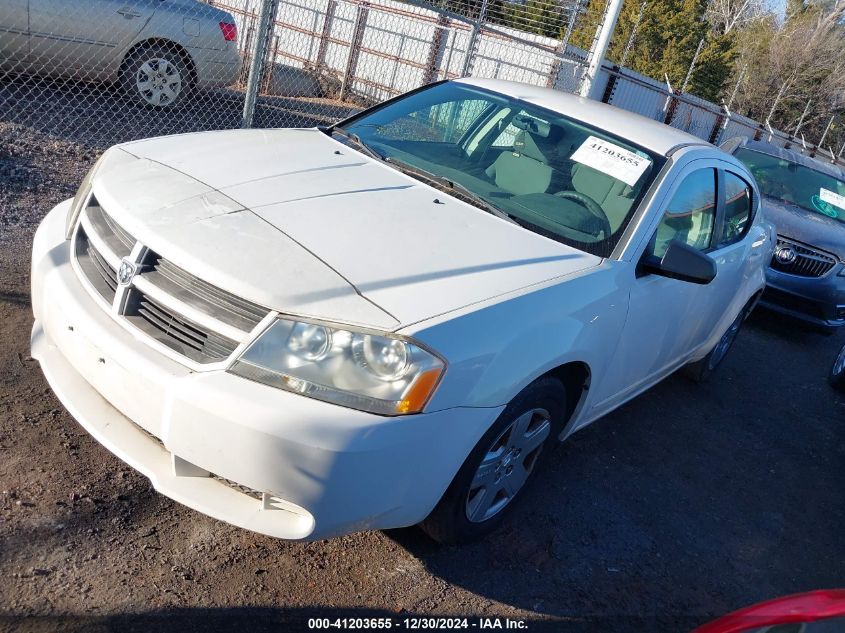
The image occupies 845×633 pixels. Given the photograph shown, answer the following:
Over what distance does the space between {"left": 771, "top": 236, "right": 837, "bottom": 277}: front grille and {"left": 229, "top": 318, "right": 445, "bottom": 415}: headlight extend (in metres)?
6.43

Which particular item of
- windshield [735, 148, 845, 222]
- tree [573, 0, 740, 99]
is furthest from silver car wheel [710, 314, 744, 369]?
tree [573, 0, 740, 99]

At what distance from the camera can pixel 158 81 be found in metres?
7.90

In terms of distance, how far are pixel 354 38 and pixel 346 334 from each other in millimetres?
12721

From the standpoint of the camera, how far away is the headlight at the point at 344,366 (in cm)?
241

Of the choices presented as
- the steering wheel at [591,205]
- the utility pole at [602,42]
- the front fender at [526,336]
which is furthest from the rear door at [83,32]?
the front fender at [526,336]

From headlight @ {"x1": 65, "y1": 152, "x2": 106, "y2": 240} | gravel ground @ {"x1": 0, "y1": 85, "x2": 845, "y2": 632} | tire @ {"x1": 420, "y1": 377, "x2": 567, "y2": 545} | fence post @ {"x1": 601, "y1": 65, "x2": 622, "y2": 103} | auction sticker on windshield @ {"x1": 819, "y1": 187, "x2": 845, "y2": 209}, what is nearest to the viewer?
gravel ground @ {"x1": 0, "y1": 85, "x2": 845, "y2": 632}

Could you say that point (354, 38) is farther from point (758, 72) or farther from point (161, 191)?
point (758, 72)

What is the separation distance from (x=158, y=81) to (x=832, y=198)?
7214mm

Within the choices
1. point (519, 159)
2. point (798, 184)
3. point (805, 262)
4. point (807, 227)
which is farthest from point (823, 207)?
point (519, 159)

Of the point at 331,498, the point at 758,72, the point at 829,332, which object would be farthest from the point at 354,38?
the point at 758,72

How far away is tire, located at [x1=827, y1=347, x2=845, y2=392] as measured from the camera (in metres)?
6.42

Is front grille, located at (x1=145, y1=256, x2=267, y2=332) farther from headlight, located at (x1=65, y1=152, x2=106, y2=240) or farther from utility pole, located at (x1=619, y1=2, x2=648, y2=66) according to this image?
utility pole, located at (x1=619, y1=2, x2=648, y2=66)

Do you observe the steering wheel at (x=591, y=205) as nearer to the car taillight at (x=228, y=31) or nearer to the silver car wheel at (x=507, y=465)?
the silver car wheel at (x=507, y=465)

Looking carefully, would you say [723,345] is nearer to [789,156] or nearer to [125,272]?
[125,272]
